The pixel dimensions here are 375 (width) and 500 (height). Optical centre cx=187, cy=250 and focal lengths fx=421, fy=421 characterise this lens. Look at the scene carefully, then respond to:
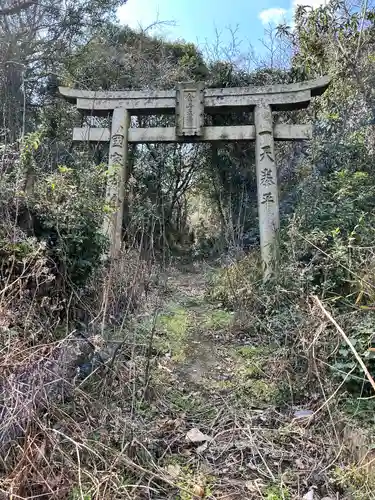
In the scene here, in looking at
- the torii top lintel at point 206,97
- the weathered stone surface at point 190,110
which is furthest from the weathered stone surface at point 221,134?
the torii top lintel at point 206,97

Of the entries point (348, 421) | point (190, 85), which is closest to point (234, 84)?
point (190, 85)

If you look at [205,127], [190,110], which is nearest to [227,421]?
[205,127]

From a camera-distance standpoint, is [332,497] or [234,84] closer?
[332,497]

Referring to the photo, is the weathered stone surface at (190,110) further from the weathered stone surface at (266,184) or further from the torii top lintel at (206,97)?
the weathered stone surface at (266,184)

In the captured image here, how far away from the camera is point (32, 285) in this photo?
3178 mm

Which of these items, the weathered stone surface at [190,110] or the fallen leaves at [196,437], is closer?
the fallen leaves at [196,437]

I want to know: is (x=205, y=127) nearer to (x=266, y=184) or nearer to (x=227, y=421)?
(x=266, y=184)

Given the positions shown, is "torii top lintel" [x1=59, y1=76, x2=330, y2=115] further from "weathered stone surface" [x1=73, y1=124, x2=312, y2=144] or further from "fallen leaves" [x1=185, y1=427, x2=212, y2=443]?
"fallen leaves" [x1=185, y1=427, x2=212, y2=443]

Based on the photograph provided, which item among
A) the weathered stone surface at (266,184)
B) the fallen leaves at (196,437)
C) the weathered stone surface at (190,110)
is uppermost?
the weathered stone surface at (190,110)

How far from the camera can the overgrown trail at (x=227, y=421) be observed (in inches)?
98.2

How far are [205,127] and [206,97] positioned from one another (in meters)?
0.46

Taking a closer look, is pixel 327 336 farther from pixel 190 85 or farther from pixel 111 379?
pixel 190 85

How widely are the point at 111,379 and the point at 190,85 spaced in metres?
4.92

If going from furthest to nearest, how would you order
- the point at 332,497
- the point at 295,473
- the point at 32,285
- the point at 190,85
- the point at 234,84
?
the point at 234,84 → the point at 190,85 → the point at 32,285 → the point at 295,473 → the point at 332,497
